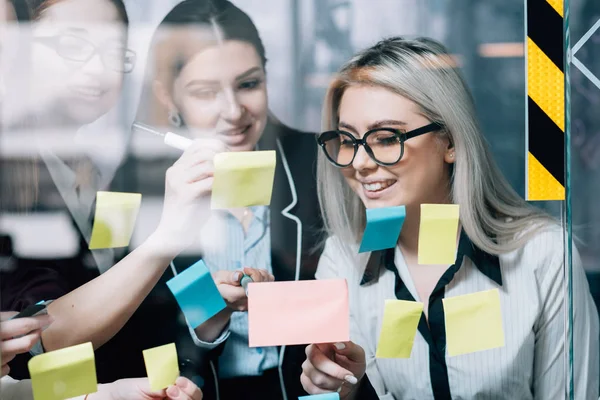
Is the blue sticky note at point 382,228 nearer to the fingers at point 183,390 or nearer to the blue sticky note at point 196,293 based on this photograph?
the blue sticky note at point 196,293

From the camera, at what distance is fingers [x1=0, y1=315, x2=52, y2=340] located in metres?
1.87

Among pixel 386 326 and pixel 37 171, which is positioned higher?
pixel 37 171

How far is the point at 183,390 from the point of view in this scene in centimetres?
194

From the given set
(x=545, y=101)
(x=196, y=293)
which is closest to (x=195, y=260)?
(x=196, y=293)

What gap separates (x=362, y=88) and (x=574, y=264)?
0.82 m

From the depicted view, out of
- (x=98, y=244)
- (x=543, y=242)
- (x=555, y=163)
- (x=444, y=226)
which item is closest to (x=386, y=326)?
(x=444, y=226)

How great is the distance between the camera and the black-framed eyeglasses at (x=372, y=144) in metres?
1.92

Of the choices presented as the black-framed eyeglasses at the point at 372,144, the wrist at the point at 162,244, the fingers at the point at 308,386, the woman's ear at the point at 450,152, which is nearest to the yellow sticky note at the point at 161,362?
the wrist at the point at 162,244

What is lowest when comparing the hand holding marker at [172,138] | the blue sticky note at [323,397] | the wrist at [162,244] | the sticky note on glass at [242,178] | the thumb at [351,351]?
the blue sticky note at [323,397]

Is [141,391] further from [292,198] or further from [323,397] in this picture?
[292,198]

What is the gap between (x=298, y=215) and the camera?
193 cm

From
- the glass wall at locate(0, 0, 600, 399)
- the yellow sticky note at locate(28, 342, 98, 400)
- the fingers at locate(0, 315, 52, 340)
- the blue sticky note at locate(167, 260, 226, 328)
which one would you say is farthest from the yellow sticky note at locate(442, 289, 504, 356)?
the fingers at locate(0, 315, 52, 340)

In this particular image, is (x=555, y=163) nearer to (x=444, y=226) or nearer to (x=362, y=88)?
(x=444, y=226)

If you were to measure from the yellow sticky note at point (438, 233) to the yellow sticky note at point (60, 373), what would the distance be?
1.02 m
